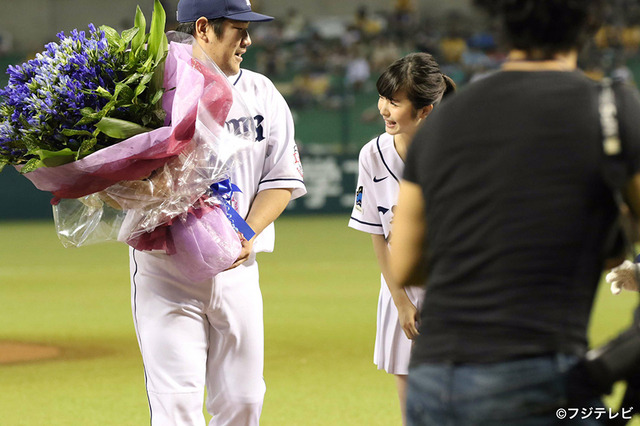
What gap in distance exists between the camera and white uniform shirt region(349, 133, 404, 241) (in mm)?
4320

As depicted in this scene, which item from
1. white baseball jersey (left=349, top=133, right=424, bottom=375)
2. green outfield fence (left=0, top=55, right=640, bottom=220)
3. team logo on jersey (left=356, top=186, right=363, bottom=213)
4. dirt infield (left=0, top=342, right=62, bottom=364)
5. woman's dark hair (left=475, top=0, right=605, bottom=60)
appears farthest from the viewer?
green outfield fence (left=0, top=55, right=640, bottom=220)

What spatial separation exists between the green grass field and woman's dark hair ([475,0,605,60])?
3799mm

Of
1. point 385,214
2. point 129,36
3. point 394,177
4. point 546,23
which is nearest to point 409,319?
point 385,214

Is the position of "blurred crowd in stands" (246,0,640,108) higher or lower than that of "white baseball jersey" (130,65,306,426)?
lower

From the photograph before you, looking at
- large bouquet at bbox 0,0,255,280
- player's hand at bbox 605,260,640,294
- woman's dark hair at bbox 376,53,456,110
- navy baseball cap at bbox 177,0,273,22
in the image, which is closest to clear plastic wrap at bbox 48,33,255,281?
large bouquet at bbox 0,0,255,280

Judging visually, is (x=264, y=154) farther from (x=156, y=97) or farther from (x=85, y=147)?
(x=85, y=147)

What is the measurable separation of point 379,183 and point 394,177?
10cm

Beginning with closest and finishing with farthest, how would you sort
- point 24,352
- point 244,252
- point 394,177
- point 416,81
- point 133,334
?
point 244,252 → point 416,81 → point 394,177 → point 24,352 → point 133,334

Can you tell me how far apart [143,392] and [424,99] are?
3308 millimetres

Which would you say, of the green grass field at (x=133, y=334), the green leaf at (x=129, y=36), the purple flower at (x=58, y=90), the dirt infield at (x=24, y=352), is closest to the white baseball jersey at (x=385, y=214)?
the green grass field at (x=133, y=334)

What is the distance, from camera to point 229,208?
3.83 m

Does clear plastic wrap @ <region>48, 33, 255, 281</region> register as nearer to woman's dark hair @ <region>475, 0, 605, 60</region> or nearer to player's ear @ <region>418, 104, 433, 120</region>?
player's ear @ <region>418, 104, 433, 120</region>

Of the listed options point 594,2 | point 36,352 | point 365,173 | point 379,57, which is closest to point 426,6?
point 379,57

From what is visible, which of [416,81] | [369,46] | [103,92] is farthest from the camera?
[369,46]
